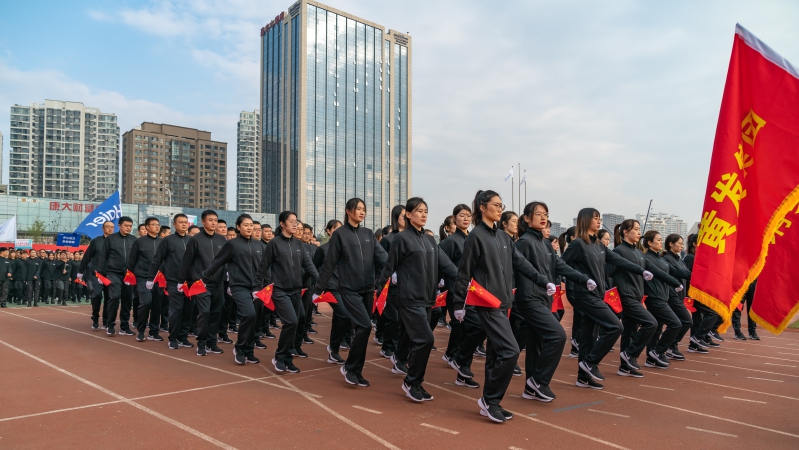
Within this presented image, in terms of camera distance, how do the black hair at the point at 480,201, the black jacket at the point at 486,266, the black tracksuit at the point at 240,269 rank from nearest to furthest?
the black jacket at the point at 486,266
the black hair at the point at 480,201
the black tracksuit at the point at 240,269

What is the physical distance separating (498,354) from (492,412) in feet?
1.72

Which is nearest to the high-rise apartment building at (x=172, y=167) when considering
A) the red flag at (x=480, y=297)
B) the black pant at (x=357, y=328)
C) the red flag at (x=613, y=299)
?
the black pant at (x=357, y=328)

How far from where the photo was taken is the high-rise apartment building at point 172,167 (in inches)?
4560

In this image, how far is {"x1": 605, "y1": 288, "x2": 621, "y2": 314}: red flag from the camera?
24.0 feet

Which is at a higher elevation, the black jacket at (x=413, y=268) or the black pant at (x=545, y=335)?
the black jacket at (x=413, y=268)

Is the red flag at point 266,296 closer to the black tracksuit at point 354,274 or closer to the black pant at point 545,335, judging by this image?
the black tracksuit at point 354,274

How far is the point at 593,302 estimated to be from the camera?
22.3 ft

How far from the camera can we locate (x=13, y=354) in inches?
335

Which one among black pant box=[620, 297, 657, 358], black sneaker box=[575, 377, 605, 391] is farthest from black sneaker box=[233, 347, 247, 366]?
black pant box=[620, 297, 657, 358]

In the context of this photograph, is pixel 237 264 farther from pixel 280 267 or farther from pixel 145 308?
pixel 145 308

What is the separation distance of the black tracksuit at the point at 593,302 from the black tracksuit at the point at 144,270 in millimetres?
7352

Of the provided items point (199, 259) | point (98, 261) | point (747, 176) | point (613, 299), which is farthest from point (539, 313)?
point (98, 261)

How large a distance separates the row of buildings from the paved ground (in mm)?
96254

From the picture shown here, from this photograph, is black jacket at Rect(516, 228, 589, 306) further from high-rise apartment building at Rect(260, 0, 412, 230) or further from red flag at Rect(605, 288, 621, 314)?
high-rise apartment building at Rect(260, 0, 412, 230)
